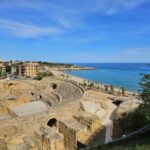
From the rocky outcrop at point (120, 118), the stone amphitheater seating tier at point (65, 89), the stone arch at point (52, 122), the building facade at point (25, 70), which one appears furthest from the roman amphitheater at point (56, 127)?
the building facade at point (25, 70)

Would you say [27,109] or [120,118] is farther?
[27,109]

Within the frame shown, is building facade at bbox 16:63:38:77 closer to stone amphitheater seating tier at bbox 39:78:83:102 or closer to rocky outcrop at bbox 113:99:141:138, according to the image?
stone amphitheater seating tier at bbox 39:78:83:102

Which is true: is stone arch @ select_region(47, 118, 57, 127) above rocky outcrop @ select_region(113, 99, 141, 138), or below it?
below

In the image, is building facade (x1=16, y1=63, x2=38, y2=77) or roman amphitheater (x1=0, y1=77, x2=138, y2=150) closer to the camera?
roman amphitheater (x1=0, y1=77, x2=138, y2=150)

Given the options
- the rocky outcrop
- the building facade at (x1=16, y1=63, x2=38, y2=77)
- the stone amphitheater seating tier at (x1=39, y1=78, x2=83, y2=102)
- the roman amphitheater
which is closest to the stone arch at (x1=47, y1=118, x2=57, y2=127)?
the roman amphitheater

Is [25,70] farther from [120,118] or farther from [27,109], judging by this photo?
[120,118]

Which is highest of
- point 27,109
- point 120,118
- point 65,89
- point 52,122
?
point 120,118

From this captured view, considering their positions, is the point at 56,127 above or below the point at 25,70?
below

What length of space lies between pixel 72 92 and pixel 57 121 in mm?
13709

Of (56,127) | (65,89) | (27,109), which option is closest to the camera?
(56,127)

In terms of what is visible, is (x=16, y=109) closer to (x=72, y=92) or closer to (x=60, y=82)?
(x=72, y=92)

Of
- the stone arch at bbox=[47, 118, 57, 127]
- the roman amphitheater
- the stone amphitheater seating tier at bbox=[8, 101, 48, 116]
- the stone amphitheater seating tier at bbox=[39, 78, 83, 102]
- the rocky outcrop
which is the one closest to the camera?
the roman amphitheater

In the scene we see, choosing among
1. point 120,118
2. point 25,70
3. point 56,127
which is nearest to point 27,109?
point 56,127

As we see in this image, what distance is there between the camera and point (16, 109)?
960 inches
